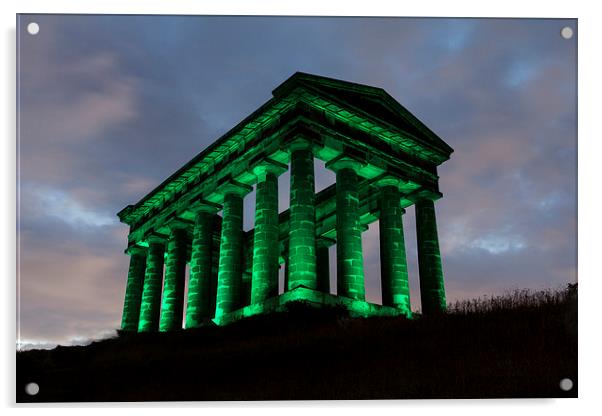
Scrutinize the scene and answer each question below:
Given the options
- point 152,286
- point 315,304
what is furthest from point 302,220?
point 152,286

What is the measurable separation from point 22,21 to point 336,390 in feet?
43.2

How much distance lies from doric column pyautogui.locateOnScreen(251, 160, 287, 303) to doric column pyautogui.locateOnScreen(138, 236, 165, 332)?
15.8 metres

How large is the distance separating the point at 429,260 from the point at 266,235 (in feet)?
34.2

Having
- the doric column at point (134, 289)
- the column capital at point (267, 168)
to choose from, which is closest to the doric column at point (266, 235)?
the column capital at point (267, 168)

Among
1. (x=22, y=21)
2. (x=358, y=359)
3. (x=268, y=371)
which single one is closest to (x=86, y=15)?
(x=22, y=21)

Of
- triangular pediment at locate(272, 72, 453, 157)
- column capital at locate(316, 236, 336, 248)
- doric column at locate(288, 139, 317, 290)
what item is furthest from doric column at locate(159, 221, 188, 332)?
triangular pediment at locate(272, 72, 453, 157)

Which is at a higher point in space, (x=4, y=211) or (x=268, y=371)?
(x=4, y=211)

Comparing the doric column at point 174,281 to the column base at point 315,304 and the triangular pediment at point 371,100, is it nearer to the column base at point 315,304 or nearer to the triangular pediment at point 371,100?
the column base at point 315,304

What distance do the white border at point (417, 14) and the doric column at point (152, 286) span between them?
3093 cm

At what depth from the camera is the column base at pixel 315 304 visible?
28.3 meters

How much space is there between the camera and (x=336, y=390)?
14.9 m

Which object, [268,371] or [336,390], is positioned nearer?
[336,390]
